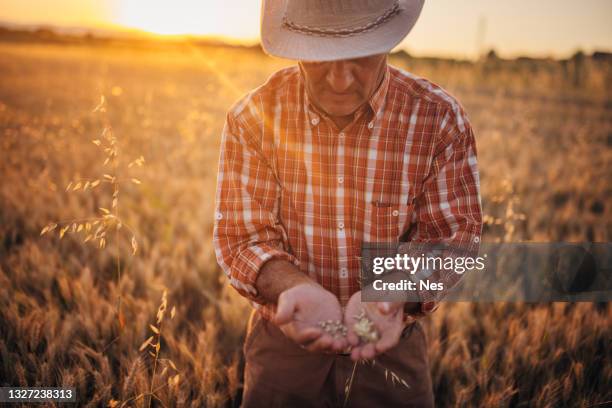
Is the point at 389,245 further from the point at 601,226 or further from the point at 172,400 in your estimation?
the point at 601,226

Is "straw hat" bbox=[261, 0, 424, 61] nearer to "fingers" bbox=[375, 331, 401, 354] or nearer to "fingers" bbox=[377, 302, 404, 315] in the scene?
"fingers" bbox=[377, 302, 404, 315]

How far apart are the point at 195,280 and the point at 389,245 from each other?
5.59ft

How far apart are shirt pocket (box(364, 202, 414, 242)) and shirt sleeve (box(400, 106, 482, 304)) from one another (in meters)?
0.09

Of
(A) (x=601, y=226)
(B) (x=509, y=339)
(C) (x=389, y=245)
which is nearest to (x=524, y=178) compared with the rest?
(A) (x=601, y=226)

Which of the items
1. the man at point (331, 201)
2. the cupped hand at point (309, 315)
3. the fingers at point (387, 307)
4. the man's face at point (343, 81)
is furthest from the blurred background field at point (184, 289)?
the man's face at point (343, 81)

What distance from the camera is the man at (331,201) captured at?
4.61 ft

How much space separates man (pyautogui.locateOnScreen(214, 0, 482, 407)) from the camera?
141 cm

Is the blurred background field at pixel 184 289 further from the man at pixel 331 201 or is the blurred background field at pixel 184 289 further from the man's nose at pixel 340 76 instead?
the man's nose at pixel 340 76

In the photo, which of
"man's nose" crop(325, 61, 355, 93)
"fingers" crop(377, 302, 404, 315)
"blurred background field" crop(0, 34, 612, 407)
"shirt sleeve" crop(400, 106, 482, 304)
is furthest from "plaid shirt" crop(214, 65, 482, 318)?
"blurred background field" crop(0, 34, 612, 407)

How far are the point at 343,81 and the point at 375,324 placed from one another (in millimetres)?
819

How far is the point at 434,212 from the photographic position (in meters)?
1.60

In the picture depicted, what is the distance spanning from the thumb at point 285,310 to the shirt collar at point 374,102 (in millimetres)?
689

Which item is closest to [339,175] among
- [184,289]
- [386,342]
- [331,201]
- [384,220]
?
[331,201]

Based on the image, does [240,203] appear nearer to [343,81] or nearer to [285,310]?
[285,310]
